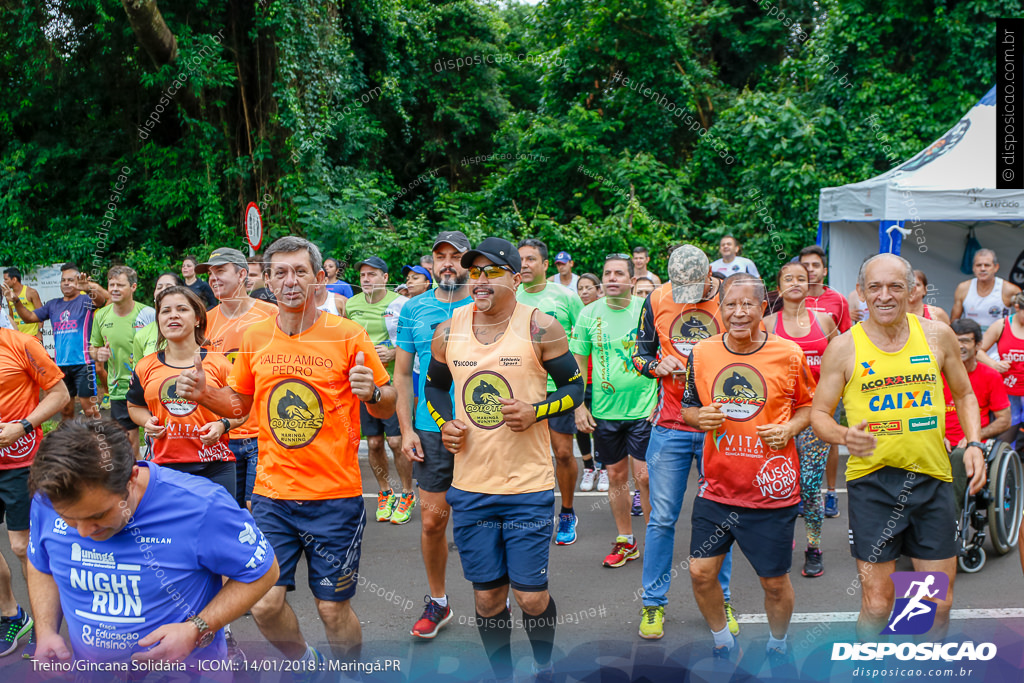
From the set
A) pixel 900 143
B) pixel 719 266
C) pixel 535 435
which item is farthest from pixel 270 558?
pixel 900 143

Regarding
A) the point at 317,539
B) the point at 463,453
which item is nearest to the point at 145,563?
the point at 317,539

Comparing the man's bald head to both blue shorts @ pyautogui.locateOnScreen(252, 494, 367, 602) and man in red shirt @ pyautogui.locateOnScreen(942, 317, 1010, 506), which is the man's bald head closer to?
man in red shirt @ pyautogui.locateOnScreen(942, 317, 1010, 506)

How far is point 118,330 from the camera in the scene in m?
7.09

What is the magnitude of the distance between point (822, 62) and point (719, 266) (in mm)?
6983

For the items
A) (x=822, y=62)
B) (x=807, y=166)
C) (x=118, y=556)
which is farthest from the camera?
(x=822, y=62)

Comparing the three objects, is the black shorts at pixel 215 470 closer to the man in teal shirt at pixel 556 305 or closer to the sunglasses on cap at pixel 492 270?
the sunglasses on cap at pixel 492 270

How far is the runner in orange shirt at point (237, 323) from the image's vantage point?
4475 mm

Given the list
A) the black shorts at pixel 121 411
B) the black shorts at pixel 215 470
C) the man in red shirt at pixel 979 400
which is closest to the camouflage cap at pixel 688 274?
the man in red shirt at pixel 979 400

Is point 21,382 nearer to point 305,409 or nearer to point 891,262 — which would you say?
point 305,409

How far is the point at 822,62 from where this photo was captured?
14.1 m

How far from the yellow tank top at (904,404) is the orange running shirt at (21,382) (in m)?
4.27

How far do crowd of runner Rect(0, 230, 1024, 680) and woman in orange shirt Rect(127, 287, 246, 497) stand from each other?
0.04ft

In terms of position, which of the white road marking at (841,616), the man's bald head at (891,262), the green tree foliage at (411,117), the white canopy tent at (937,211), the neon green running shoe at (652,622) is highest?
the green tree foliage at (411,117)

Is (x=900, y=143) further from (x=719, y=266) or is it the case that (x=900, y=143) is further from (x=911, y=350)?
(x=911, y=350)
